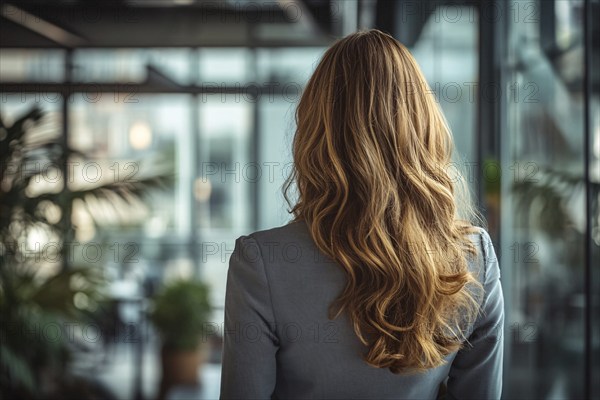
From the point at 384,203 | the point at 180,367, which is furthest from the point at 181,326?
the point at 384,203

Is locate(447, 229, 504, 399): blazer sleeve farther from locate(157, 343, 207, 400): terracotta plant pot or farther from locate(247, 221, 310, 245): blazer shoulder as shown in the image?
locate(157, 343, 207, 400): terracotta plant pot

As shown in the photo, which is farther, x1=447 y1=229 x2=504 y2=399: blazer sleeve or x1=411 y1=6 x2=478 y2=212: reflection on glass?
x1=411 y1=6 x2=478 y2=212: reflection on glass

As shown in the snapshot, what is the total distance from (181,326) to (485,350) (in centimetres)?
455

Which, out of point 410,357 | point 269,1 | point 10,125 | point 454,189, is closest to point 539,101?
point 454,189

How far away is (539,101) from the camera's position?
2.58 meters

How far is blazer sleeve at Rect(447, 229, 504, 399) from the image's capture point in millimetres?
1156

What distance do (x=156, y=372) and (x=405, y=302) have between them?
536 cm

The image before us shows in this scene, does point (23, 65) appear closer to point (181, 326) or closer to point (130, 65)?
point (130, 65)

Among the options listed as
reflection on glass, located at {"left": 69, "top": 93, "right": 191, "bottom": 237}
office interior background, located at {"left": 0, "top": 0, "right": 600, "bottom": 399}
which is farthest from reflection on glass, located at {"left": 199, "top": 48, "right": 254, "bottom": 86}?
reflection on glass, located at {"left": 69, "top": 93, "right": 191, "bottom": 237}

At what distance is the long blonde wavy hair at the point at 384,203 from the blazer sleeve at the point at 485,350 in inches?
1.5

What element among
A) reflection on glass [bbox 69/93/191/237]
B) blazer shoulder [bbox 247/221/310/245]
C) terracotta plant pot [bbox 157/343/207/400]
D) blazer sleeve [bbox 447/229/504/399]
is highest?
reflection on glass [bbox 69/93/191/237]

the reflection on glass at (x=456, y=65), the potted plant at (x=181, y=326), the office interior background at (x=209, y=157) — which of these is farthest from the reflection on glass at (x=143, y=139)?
the reflection on glass at (x=456, y=65)

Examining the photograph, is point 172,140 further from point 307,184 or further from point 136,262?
point 307,184

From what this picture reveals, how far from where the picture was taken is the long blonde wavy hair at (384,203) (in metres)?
1.07
